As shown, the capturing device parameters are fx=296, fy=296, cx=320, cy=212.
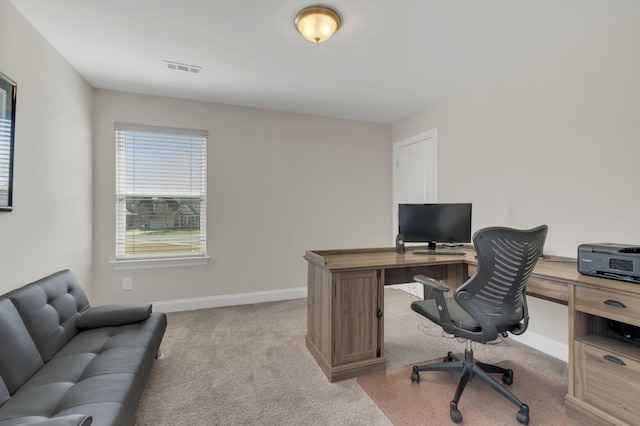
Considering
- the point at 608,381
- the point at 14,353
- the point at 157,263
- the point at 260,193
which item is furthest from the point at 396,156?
the point at 14,353

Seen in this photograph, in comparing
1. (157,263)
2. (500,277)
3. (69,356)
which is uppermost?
(500,277)

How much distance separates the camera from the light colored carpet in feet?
5.88

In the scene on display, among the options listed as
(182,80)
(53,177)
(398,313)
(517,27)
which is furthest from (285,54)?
(398,313)

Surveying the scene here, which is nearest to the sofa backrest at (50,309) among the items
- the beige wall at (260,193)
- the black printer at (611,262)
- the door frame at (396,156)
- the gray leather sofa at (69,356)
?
the gray leather sofa at (69,356)

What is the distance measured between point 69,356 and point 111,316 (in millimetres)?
430

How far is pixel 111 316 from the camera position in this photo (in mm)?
2131

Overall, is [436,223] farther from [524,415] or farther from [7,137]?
[7,137]

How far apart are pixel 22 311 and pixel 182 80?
239 centimetres

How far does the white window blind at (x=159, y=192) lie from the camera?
3398mm

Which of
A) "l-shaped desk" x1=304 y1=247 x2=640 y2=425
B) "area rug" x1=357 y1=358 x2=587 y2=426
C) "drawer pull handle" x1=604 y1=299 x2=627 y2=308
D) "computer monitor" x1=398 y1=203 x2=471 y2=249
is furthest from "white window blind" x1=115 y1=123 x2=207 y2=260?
"drawer pull handle" x1=604 y1=299 x2=627 y2=308

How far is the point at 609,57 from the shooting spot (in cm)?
216

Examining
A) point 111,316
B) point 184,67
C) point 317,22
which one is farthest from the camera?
point 184,67

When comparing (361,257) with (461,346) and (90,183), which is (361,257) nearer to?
(461,346)

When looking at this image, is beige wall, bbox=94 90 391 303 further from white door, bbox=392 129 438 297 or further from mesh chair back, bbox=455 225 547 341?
mesh chair back, bbox=455 225 547 341
